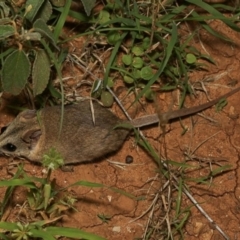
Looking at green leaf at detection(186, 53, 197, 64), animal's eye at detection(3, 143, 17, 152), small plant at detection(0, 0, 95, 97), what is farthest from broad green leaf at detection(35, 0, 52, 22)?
green leaf at detection(186, 53, 197, 64)

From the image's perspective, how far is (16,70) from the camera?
5371 millimetres

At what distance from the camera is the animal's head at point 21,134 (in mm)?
5906

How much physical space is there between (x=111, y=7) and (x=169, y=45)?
62cm

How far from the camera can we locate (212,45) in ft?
20.9

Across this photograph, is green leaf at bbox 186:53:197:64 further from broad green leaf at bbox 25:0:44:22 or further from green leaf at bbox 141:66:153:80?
broad green leaf at bbox 25:0:44:22

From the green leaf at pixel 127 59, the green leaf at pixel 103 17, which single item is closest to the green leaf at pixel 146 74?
the green leaf at pixel 127 59

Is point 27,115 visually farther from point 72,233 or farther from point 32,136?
point 72,233

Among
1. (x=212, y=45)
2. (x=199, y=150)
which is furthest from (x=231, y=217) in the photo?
(x=212, y=45)

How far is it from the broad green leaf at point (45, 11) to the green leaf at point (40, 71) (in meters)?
0.34

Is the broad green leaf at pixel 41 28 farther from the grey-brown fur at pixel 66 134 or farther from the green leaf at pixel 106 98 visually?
the green leaf at pixel 106 98

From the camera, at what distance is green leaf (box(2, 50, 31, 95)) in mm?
5328

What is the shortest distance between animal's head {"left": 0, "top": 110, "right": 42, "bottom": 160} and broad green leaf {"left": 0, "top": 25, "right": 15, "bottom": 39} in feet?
2.84

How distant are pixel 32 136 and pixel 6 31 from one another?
1.03 m

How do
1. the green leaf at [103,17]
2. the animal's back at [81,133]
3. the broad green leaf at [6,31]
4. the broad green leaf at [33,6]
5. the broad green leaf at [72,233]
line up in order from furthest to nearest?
1. the green leaf at [103,17]
2. the animal's back at [81,133]
3. the broad green leaf at [33,6]
4. the broad green leaf at [72,233]
5. the broad green leaf at [6,31]
